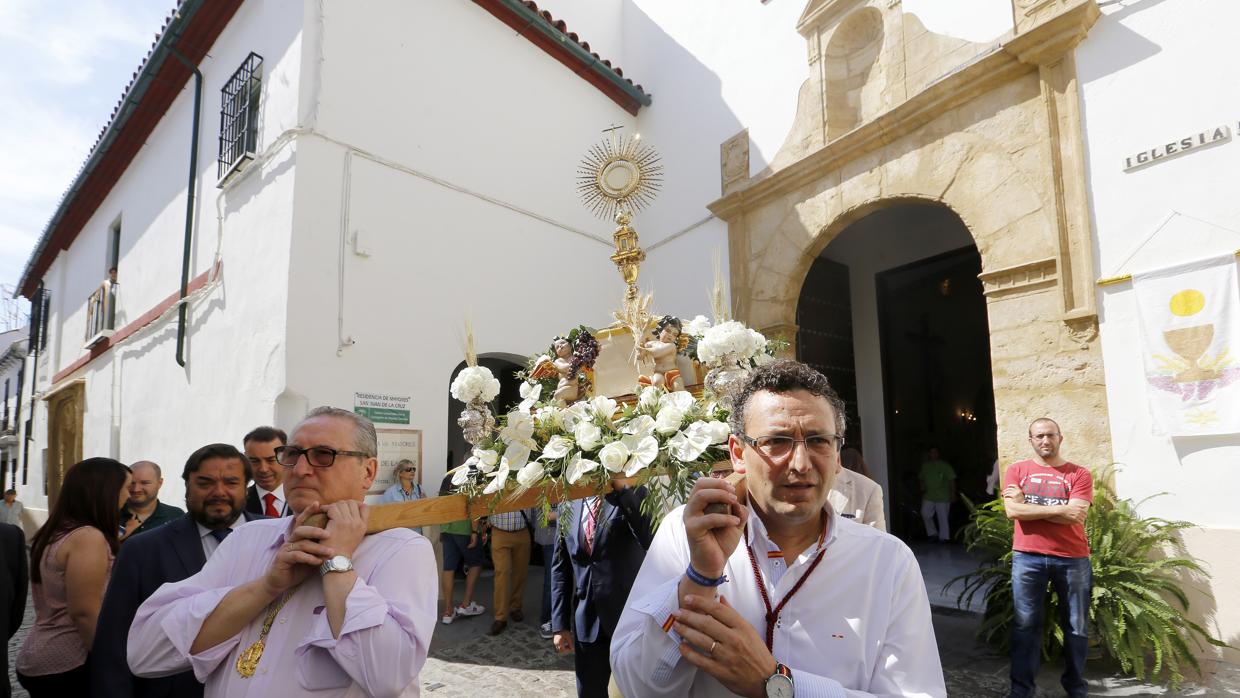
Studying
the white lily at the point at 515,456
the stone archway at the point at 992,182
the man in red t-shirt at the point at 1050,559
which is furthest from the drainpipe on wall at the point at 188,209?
the man in red t-shirt at the point at 1050,559

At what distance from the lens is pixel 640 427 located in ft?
9.16

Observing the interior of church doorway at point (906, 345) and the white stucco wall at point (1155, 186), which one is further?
the interior of church doorway at point (906, 345)

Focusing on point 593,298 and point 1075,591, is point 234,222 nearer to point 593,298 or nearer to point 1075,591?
point 593,298

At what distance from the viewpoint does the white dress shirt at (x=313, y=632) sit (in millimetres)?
1603

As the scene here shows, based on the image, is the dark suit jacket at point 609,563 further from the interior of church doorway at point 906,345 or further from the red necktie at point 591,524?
the interior of church doorway at point 906,345

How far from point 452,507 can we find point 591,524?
4.48 feet

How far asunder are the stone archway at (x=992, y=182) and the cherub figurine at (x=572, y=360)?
13.4ft

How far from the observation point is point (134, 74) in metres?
9.98

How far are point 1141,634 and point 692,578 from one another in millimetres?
4667

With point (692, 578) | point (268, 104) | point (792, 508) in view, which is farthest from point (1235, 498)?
point (268, 104)

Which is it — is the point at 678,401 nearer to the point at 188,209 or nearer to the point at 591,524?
the point at 591,524

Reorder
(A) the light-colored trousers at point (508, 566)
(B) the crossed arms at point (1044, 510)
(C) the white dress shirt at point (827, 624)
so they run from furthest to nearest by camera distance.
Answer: (A) the light-colored trousers at point (508, 566) < (B) the crossed arms at point (1044, 510) < (C) the white dress shirt at point (827, 624)

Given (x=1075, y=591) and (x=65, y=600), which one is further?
(x=1075, y=591)

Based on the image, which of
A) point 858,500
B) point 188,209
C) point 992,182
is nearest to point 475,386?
point 858,500
